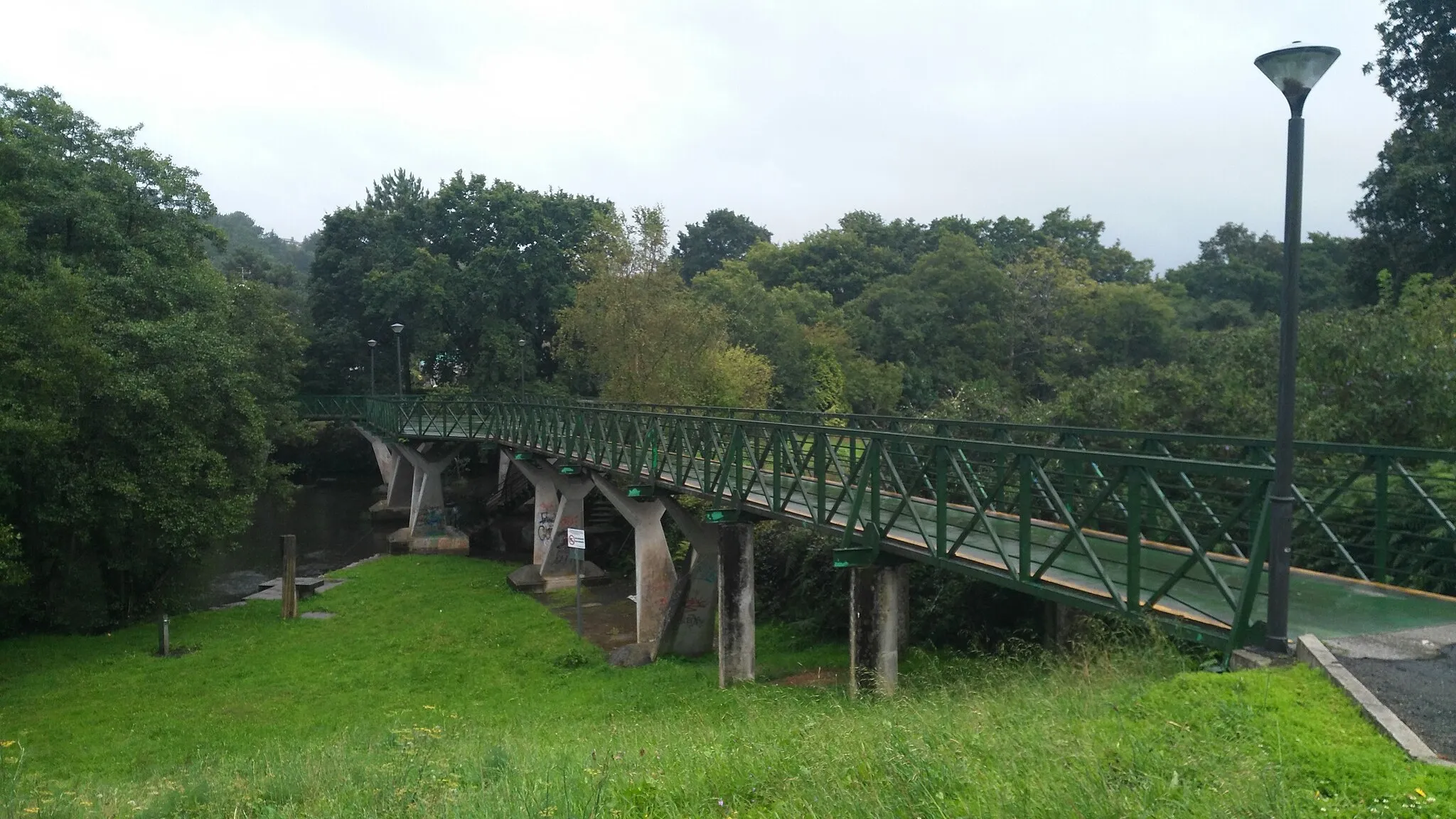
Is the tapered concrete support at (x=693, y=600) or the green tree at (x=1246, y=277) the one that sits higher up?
the green tree at (x=1246, y=277)

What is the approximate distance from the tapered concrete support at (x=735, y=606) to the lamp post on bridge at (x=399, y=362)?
2402 centimetres

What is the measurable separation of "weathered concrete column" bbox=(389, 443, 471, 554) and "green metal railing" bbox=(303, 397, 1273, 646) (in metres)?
10.8

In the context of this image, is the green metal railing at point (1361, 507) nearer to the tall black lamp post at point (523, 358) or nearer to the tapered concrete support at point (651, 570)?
the tapered concrete support at point (651, 570)

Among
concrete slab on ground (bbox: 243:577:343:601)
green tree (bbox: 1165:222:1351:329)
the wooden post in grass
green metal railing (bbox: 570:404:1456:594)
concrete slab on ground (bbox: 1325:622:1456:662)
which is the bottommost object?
concrete slab on ground (bbox: 243:577:343:601)

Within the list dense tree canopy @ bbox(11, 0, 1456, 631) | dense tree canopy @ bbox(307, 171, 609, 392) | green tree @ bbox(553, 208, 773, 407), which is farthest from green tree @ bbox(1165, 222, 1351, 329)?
dense tree canopy @ bbox(307, 171, 609, 392)

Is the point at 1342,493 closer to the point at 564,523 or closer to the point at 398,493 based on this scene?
the point at 564,523

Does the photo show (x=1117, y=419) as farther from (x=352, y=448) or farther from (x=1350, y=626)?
(x=352, y=448)

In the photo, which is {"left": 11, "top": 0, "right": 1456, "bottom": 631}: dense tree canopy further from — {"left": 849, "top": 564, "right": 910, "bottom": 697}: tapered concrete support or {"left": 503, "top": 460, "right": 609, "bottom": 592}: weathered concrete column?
{"left": 849, "top": 564, "right": 910, "bottom": 697}: tapered concrete support

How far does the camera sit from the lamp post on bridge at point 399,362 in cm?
3686

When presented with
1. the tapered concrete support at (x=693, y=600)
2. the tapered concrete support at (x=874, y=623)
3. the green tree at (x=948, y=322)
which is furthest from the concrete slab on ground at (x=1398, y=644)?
the green tree at (x=948, y=322)

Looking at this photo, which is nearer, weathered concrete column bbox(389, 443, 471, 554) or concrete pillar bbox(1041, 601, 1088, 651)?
concrete pillar bbox(1041, 601, 1088, 651)

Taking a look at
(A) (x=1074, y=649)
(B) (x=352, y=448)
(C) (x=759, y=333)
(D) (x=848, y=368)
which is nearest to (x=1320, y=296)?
(D) (x=848, y=368)

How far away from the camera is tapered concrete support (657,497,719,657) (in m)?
15.9

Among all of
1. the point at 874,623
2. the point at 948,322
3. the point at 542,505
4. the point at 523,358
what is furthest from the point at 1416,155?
the point at 523,358
